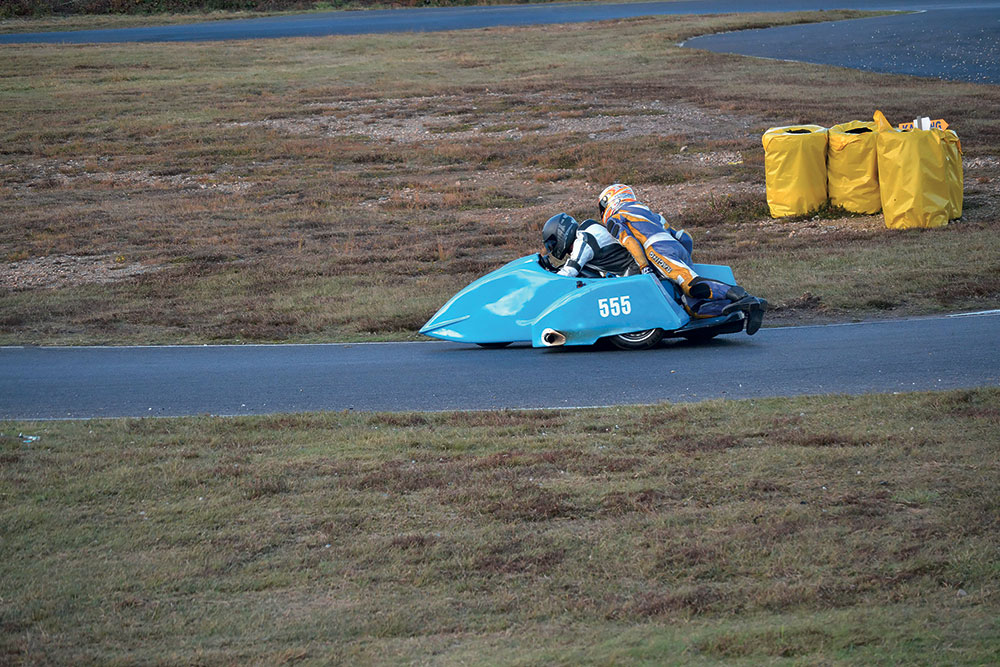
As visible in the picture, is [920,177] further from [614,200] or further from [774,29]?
[774,29]

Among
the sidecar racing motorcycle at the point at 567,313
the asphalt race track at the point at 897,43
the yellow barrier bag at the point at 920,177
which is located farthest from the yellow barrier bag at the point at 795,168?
the asphalt race track at the point at 897,43

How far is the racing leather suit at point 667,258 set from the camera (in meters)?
10.1

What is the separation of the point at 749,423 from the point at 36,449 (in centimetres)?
480

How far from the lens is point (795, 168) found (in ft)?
54.1

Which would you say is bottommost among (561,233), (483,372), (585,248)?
(483,372)

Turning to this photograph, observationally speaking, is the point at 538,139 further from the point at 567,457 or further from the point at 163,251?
the point at 567,457

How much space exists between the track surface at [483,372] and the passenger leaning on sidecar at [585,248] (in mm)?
826

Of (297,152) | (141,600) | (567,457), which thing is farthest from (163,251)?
(141,600)

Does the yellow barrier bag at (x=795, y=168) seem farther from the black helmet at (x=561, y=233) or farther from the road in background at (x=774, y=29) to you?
the road in background at (x=774, y=29)

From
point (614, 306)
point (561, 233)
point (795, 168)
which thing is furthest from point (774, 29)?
point (614, 306)

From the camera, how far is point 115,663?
163 inches

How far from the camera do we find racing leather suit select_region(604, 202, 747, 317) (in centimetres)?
1007

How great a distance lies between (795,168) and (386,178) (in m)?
8.60

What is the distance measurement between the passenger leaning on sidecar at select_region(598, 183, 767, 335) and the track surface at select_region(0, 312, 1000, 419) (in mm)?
399
